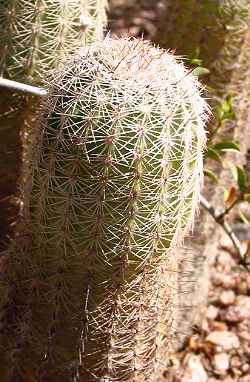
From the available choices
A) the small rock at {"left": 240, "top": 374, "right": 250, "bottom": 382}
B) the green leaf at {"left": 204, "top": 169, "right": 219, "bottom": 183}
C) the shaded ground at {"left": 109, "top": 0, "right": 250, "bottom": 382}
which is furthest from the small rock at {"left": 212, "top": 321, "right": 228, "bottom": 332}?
the green leaf at {"left": 204, "top": 169, "right": 219, "bottom": 183}

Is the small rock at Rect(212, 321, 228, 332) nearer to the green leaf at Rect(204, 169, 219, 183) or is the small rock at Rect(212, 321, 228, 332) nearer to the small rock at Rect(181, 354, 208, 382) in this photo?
the small rock at Rect(181, 354, 208, 382)

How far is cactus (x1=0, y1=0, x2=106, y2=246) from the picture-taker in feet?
6.25

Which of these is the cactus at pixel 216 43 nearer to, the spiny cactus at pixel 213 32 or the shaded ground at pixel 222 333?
the spiny cactus at pixel 213 32

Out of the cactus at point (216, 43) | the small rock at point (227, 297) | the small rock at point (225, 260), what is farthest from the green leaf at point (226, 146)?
the small rock at point (225, 260)

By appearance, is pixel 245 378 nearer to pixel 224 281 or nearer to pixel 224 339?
pixel 224 339

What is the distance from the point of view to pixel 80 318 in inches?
64.7

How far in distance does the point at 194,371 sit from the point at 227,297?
0.40 meters

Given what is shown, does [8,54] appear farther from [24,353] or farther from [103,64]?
[24,353]

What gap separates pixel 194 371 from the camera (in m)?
2.53

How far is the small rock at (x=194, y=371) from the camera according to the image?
98.1 inches

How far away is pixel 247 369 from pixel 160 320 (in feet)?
3.18

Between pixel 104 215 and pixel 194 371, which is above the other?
pixel 104 215

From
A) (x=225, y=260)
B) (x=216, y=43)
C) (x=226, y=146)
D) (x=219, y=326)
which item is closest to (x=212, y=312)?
(x=219, y=326)

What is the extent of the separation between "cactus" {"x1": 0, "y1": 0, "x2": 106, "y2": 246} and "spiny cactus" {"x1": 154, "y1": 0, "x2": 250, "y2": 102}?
0.24 meters
